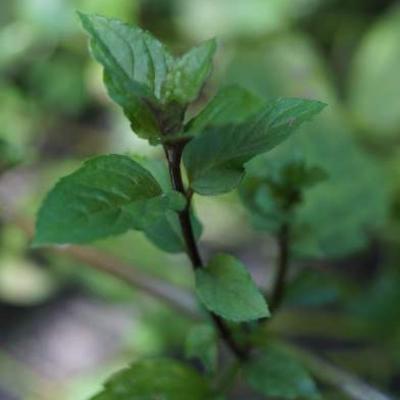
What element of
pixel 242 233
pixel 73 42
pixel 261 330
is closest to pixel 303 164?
pixel 261 330

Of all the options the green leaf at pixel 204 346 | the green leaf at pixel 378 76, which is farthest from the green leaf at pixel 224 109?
the green leaf at pixel 378 76

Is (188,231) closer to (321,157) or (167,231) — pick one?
(167,231)

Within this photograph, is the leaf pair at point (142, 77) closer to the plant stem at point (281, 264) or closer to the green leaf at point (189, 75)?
the green leaf at point (189, 75)

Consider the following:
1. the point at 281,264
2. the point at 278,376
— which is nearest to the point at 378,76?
the point at 281,264

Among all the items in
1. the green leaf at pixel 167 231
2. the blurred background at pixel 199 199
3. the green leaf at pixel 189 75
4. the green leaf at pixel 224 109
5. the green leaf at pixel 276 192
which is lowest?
the blurred background at pixel 199 199

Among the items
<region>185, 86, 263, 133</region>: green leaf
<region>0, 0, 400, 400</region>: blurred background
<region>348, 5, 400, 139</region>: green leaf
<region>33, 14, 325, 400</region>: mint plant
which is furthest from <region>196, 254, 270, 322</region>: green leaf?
<region>348, 5, 400, 139</region>: green leaf

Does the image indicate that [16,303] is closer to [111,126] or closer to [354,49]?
[111,126]
